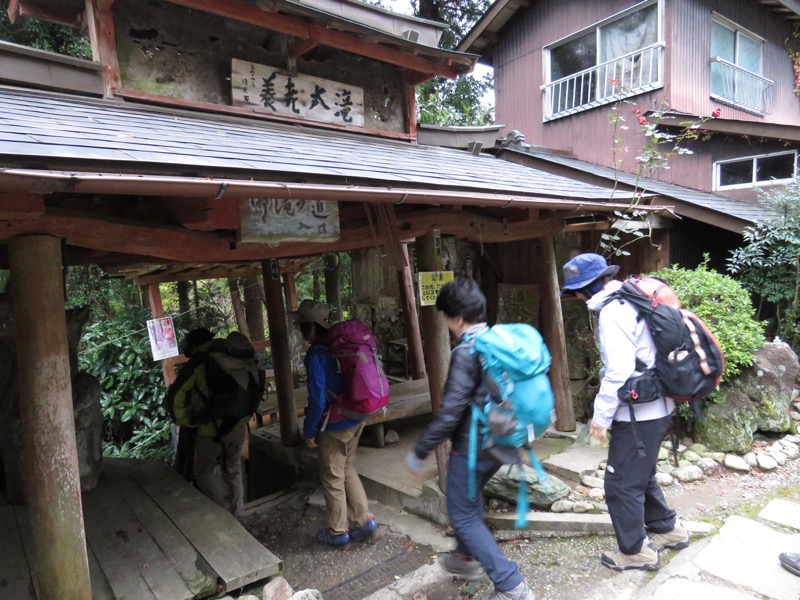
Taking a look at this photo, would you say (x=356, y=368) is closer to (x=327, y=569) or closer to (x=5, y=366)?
(x=327, y=569)

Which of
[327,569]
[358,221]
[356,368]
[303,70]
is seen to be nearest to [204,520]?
[327,569]

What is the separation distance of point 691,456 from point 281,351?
4675 millimetres

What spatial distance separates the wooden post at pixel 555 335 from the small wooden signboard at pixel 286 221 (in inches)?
119

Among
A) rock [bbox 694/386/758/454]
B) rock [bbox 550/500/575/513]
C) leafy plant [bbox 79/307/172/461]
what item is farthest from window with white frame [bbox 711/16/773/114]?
leafy plant [bbox 79/307/172/461]

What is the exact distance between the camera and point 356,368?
4000 millimetres

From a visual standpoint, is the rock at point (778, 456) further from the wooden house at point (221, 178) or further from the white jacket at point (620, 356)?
the white jacket at point (620, 356)

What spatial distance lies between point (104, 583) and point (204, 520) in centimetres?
84

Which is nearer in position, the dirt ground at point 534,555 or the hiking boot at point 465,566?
the hiking boot at point 465,566

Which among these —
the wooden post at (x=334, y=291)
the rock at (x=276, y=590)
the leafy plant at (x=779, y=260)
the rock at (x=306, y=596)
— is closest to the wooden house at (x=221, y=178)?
the rock at (x=276, y=590)

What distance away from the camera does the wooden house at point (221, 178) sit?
2.70m

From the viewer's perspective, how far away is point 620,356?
9.04 ft

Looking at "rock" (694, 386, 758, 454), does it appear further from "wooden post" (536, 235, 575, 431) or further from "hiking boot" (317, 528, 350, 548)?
"hiking boot" (317, 528, 350, 548)

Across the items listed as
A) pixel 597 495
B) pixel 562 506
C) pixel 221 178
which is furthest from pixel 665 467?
pixel 221 178

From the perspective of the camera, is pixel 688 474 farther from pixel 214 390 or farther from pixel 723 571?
pixel 214 390
